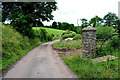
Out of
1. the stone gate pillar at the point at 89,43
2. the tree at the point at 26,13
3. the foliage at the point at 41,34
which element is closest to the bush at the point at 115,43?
the stone gate pillar at the point at 89,43

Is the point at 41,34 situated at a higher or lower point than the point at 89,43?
higher

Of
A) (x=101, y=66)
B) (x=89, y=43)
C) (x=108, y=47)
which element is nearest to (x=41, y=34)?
(x=108, y=47)

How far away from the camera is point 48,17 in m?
23.1

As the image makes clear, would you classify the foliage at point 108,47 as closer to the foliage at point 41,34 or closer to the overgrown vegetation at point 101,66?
the overgrown vegetation at point 101,66

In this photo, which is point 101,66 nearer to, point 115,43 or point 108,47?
point 108,47

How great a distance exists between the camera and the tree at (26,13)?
18453 millimetres

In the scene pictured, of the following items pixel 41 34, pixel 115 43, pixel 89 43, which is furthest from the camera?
pixel 41 34

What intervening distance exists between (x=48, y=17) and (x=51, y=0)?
9.49 ft

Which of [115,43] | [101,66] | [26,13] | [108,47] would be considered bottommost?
[101,66]

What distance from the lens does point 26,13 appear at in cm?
2064

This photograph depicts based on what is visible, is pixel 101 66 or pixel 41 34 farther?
pixel 41 34

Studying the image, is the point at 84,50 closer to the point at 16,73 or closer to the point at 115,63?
the point at 115,63

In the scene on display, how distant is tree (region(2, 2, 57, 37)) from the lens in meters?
18.5

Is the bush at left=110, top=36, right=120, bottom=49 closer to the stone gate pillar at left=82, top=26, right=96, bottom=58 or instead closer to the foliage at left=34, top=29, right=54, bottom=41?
the stone gate pillar at left=82, top=26, right=96, bottom=58
